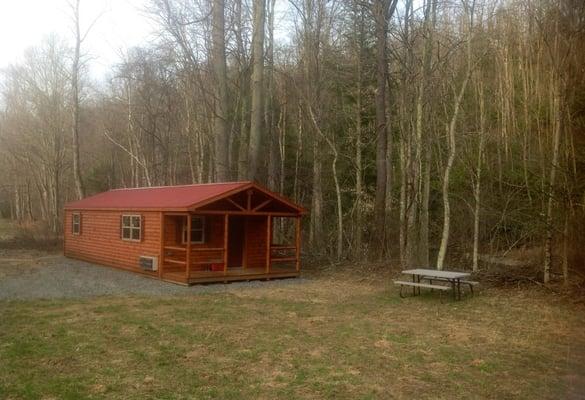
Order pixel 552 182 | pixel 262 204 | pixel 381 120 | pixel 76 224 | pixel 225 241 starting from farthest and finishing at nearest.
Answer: pixel 76 224 → pixel 381 120 → pixel 262 204 → pixel 225 241 → pixel 552 182

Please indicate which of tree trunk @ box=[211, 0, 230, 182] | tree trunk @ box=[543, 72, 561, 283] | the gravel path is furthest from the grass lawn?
tree trunk @ box=[211, 0, 230, 182]

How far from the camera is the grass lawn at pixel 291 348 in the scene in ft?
17.9

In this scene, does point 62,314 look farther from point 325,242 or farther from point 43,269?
point 325,242

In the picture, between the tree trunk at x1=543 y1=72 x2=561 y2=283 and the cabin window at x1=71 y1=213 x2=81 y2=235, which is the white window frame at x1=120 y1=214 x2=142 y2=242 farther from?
the tree trunk at x1=543 y1=72 x2=561 y2=283

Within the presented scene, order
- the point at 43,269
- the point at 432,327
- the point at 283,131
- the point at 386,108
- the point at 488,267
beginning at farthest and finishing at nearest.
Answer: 1. the point at 283,131
2. the point at 386,108
3. the point at 43,269
4. the point at 488,267
5. the point at 432,327

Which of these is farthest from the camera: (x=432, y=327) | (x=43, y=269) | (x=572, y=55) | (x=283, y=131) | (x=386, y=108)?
(x=283, y=131)

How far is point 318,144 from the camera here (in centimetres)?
1992

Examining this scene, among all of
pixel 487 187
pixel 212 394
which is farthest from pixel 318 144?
pixel 212 394

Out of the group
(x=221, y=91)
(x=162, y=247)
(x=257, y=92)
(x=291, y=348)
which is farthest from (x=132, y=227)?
(x=291, y=348)

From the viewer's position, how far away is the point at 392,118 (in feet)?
61.1

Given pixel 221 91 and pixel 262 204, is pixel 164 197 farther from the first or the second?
pixel 221 91

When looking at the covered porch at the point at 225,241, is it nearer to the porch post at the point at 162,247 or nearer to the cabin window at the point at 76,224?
the porch post at the point at 162,247

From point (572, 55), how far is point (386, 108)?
7030 mm

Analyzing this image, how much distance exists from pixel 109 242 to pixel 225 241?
213 inches
